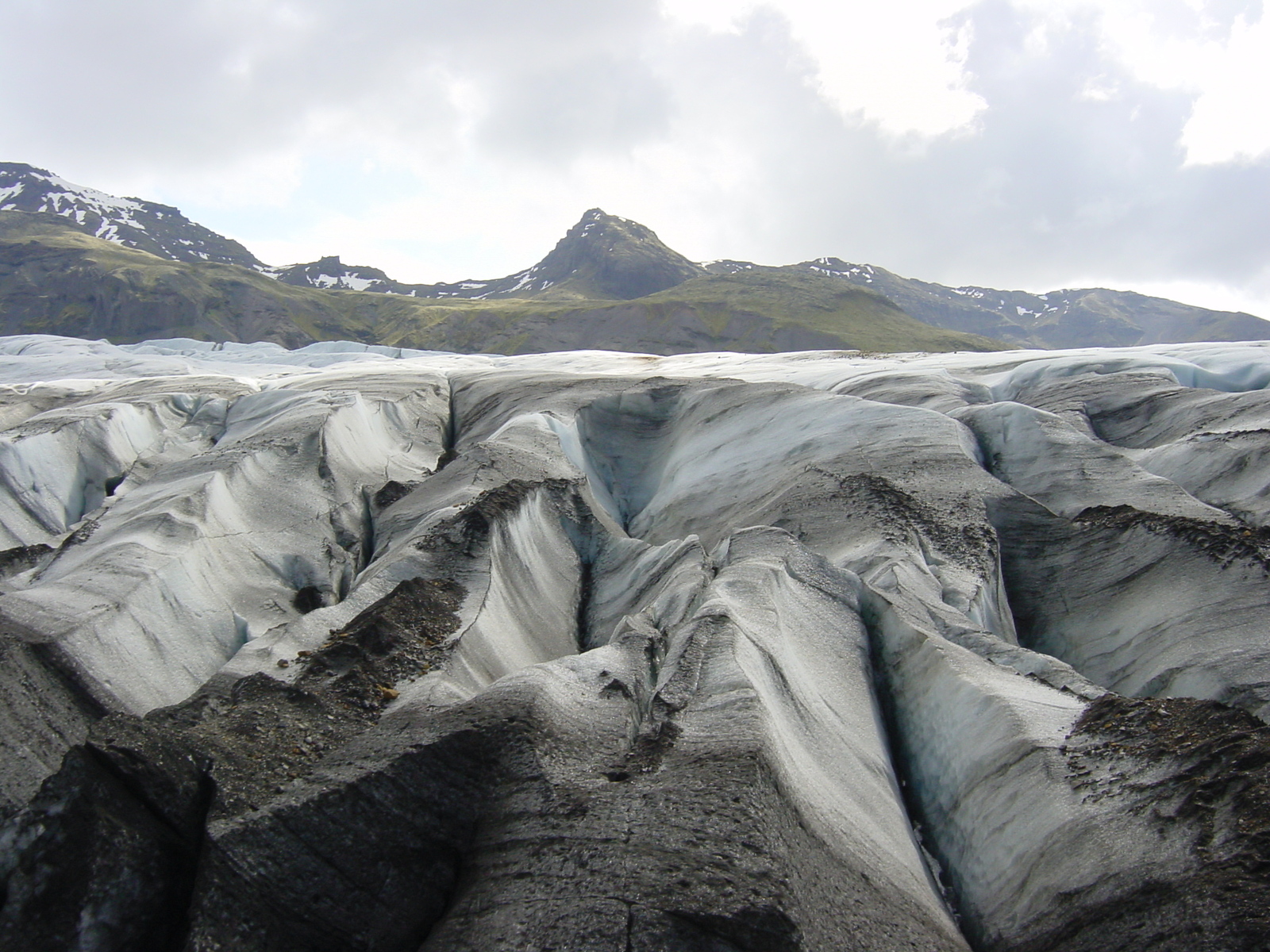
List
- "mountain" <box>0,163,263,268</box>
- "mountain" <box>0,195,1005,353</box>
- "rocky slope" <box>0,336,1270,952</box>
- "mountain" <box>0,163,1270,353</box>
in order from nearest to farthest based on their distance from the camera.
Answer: "rocky slope" <box>0,336,1270,952</box> < "mountain" <box>0,195,1005,353</box> < "mountain" <box>0,163,1270,353</box> < "mountain" <box>0,163,263,268</box>

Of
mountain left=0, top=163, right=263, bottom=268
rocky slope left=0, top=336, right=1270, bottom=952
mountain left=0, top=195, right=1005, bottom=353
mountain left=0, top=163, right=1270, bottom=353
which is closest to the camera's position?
rocky slope left=0, top=336, right=1270, bottom=952

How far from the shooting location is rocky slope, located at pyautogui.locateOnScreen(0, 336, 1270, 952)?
579 cm

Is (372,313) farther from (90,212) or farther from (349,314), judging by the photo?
(90,212)

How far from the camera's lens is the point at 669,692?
792cm

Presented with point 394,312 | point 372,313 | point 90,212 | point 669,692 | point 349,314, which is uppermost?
point 90,212

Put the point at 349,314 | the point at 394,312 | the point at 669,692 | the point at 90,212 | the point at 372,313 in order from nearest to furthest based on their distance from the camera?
the point at 669,692, the point at 349,314, the point at 394,312, the point at 372,313, the point at 90,212

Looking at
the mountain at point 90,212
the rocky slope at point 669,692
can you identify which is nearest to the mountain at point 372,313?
the mountain at point 90,212

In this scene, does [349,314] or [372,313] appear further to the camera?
[372,313]

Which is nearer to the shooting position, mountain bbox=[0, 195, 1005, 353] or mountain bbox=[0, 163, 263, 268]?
mountain bbox=[0, 195, 1005, 353]

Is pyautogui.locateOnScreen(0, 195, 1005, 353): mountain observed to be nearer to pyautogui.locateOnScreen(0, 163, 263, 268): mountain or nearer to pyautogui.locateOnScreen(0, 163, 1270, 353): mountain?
pyautogui.locateOnScreen(0, 163, 1270, 353): mountain

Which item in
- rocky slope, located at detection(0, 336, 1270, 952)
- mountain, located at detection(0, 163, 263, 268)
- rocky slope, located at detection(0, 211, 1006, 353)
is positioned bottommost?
rocky slope, located at detection(0, 336, 1270, 952)

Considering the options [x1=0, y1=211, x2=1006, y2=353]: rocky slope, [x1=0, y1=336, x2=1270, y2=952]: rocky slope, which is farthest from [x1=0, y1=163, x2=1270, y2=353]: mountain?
[x1=0, y1=336, x2=1270, y2=952]: rocky slope

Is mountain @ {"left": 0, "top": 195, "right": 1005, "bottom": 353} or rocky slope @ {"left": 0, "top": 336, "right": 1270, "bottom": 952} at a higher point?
→ mountain @ {"left": 0, "top": 195, "right": 1005, "bottom": 353}

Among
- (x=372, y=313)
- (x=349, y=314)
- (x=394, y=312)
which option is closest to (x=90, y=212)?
(x=349, y=314)
